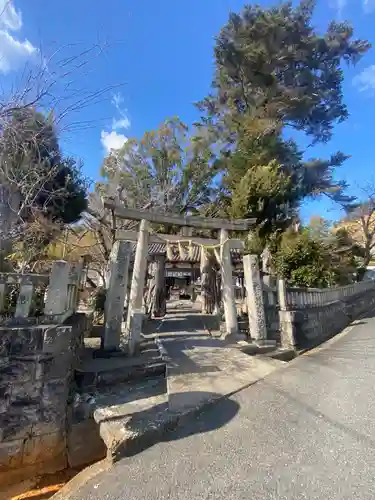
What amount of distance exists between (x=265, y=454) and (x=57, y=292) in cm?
324

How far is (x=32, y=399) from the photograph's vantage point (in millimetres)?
3666

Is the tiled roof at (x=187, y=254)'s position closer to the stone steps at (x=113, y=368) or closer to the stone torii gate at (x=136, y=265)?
the stone torii gate at (x=136, y=265)

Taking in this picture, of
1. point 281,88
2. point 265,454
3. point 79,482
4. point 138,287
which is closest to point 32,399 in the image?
point 79,482

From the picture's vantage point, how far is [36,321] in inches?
151

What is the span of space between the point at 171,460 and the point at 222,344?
413 centimetres

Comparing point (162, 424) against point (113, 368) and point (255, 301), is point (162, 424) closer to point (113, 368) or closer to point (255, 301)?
point (113, 368)

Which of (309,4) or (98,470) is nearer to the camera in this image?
(98,470)

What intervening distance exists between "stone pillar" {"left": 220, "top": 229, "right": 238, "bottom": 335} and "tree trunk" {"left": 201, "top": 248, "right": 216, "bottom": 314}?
2.81 m

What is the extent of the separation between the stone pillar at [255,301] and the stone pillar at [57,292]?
175 inches

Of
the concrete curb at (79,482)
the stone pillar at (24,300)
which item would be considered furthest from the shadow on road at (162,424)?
the stone pillar at (24,300)

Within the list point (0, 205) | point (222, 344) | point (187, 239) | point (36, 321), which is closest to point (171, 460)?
point (36, 321)

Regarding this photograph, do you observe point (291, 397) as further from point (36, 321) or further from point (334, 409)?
point (36, 321)

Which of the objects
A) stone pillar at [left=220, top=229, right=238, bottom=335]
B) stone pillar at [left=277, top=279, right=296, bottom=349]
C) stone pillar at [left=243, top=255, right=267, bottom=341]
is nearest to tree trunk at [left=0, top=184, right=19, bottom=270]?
stone pillar at [left=220, top=229, right=238, bottom=335]

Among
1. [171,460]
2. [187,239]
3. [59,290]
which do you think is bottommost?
[171,460]
